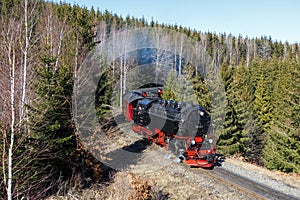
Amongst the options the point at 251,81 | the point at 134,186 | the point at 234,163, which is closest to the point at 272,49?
the point at 251,81

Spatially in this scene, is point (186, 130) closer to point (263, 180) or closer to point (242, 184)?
point (242, 184)

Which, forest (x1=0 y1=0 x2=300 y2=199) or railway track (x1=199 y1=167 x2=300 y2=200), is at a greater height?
forest (x1=0 y1=0 x2=300 y2=199)

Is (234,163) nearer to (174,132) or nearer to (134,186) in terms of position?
(174,132)

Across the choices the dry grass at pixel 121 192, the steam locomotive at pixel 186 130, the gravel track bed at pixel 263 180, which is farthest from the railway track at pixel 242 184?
the dry grass at pixel 121 192

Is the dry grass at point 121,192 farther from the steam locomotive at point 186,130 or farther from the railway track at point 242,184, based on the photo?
the steam locomotive at point 186,130

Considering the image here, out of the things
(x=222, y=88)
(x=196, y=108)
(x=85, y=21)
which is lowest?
(x=196, y=108)

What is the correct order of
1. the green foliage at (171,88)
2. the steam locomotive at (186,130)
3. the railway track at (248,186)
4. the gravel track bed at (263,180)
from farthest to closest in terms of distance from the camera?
the green foliage at (171,88), the steam locomotive at (186,130), the gravel track bed at (263,180), the railway track at (248,186)

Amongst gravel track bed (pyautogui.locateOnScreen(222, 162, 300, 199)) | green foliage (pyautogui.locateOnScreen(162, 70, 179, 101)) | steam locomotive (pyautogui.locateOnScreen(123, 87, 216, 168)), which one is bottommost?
gravel track bed (pyautogui.locateOnScreen(222, 162, 300, 199))

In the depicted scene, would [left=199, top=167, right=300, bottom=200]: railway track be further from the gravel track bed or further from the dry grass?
the dry grass

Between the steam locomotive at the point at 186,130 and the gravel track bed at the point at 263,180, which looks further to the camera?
the steam locomotive at the point at 186,130

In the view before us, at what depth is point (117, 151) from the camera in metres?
16.8

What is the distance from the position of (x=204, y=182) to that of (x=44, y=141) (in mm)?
7493

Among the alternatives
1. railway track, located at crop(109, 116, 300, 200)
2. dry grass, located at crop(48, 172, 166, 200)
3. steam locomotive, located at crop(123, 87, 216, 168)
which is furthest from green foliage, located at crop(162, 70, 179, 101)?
dry grass, located at crop(48, 172, 166, 200)

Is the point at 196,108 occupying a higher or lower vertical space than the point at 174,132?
Result: higher
